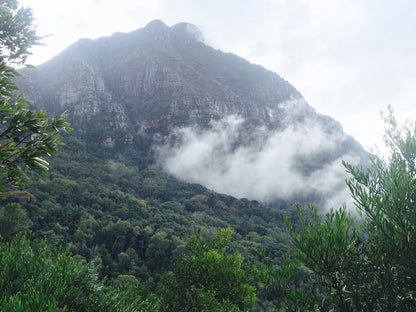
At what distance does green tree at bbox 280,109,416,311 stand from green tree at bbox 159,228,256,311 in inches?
426

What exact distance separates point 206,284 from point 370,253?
42.7ft

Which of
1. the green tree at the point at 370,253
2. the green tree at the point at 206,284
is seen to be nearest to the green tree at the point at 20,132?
the green tree at the point at 370,253

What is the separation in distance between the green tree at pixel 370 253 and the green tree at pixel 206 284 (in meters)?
10.8

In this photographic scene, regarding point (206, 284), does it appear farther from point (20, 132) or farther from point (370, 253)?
point (20, 132)

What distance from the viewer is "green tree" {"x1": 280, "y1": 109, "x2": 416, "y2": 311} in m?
5.83

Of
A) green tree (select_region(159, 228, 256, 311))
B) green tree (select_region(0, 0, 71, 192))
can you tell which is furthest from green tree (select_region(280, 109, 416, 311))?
green tree (select_region(159, 228, 256, 311))

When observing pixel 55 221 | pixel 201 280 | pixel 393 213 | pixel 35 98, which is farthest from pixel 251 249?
pixel 35 98

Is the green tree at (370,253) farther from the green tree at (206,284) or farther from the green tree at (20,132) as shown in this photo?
the green tree at (206,284)

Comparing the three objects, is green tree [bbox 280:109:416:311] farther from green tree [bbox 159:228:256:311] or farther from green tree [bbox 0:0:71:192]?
green tree [bbox 159:228:256:311]

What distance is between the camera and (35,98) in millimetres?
179000

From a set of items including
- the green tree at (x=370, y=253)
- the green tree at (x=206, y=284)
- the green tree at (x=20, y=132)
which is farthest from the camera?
the green tree at (x=206, y=284)

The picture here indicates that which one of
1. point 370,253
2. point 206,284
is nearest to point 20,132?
point 370,253

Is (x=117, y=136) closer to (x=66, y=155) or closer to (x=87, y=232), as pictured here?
(x=66, y=155)

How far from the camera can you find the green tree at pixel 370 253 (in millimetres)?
5832
